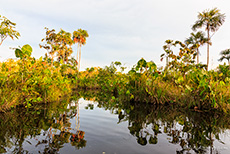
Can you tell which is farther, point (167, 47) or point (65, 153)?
point (167, 47)

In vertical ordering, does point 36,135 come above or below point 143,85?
below

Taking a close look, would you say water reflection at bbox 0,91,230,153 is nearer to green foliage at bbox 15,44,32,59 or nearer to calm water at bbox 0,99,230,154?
calm water at bbox 0,99,230,154

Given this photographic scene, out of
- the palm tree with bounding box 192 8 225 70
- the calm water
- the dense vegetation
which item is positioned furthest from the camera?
the palm tree with bounding box 192 8 225 70

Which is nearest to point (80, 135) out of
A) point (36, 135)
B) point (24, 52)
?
point (36, 135)

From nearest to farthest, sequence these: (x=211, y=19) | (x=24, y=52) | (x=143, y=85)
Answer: (x=24, y=52), (x=143, y=85), (x=211, y=19)

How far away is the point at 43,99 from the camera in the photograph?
668 centimetres

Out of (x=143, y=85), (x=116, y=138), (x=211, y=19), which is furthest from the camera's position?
(x=211, y=19)

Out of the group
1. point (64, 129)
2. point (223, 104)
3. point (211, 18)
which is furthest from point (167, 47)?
point (64, 129)

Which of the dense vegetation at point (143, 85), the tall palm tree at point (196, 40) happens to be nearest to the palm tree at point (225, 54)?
the tall palm tree at point (196, 40)

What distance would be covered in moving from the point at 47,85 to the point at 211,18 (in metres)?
30.3

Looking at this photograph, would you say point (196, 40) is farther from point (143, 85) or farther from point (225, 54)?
point (143, 85)

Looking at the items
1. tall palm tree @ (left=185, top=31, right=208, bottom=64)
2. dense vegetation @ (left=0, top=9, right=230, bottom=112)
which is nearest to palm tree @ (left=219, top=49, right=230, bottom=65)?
tall palm tree @ (left=185, top=31, right=208, bottom=64)

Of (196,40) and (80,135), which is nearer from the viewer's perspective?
(80,135)

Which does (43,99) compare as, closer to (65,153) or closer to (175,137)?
(65,153)
